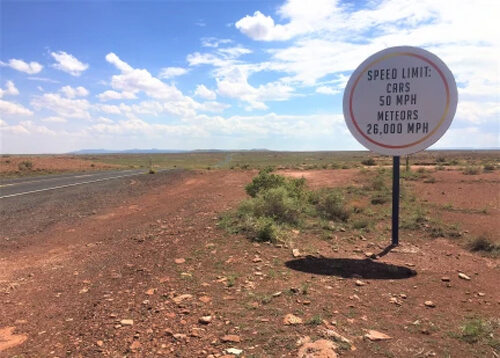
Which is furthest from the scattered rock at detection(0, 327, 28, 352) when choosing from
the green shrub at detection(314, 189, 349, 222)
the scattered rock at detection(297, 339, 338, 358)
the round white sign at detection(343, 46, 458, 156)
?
the green shrub at detection(314, 189, 349, 222)

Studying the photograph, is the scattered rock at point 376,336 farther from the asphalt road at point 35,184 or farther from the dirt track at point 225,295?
the asphalt road at point 35,184

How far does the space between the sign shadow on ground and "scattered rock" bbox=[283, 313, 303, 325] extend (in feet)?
5.14

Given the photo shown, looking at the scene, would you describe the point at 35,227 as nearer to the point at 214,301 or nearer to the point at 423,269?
the point at 214,301

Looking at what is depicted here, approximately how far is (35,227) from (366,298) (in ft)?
28.9

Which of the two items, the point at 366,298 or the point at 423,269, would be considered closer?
the point at 366,298

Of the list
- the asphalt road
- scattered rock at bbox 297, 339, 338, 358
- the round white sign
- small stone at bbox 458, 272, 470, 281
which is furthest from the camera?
the asphalt road

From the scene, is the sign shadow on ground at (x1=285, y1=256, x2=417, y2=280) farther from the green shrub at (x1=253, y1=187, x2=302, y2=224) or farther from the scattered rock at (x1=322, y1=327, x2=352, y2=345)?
the green shrub at (x1=253, y1=187, x2=302, y2=224)

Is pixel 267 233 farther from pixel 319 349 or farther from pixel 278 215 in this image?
pixel 319 349

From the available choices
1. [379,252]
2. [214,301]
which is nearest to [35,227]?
[214,301]

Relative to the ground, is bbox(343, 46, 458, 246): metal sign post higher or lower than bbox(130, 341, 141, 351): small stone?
higher

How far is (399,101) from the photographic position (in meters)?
6.51

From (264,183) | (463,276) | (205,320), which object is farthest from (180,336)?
(264,183)

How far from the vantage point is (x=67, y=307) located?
4.31 meters

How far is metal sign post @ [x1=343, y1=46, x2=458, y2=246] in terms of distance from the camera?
245 inches
